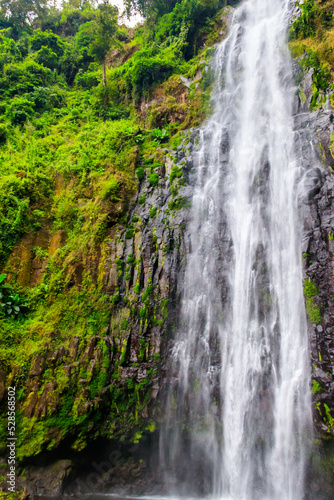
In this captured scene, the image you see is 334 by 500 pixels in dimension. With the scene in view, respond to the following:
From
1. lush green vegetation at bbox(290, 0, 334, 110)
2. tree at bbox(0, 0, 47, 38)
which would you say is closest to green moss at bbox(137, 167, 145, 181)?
lush green vegetation at bbox(290, 0, 334, 110)

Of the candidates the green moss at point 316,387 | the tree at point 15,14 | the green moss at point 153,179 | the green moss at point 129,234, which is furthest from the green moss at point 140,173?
the tree at point 15,14

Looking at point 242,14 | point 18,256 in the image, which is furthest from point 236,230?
point 242,14

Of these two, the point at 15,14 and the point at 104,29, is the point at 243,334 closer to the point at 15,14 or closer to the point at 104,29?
the point at 104,29

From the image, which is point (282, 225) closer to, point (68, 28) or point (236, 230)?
point (236, 230)

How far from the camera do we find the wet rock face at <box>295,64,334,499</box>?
23.6 ft

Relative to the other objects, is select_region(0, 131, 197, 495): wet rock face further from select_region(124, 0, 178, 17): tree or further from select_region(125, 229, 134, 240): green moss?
select_region(124, 0, 178, 17): tree

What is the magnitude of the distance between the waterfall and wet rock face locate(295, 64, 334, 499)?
284 millimetres

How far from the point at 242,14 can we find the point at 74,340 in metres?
19.9

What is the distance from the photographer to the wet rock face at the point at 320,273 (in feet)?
23.6

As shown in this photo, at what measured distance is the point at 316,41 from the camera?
12.5 meters

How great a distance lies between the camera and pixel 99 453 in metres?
8.47

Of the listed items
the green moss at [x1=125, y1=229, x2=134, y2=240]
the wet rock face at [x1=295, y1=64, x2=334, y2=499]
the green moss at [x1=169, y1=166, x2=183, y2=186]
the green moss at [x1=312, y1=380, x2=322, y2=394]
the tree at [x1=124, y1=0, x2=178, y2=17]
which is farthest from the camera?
the tree at [x1=124, y1=0, x2=178, y2=17]

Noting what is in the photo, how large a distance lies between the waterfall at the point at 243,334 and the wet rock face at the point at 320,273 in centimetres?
28

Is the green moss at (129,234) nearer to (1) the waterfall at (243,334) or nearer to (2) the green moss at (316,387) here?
(1) the waterfall at (243,334)
